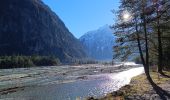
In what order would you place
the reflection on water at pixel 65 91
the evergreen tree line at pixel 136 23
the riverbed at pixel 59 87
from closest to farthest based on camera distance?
the evergreen tree line at pixel 136 23 → the reflection on water at pixel 65 91 → the riverbed at pixel 59 87

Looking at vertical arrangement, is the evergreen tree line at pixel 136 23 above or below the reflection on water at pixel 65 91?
above

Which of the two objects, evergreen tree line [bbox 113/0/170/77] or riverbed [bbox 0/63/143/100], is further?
riverbed [bbox 0/63/143/100]

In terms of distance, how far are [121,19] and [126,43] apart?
3749mm

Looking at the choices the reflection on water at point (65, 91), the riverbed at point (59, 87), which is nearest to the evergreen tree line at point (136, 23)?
the riverbed at point (59, 87)

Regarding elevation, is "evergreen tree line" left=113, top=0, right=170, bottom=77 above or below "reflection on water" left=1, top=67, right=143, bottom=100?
above

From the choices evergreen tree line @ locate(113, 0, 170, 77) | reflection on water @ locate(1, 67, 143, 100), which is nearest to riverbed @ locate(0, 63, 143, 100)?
reflection on water @ locate(1, 67, 143, 100)

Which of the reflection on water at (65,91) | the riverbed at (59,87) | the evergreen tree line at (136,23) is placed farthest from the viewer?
the riverbed at (59,87)

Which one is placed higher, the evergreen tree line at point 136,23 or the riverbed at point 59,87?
the evergreen tree line at point 136,23

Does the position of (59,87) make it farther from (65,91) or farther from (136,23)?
(136,23)

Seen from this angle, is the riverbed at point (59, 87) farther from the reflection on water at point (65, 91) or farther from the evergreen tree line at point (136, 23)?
the evergreen tree line at point (136, 23)

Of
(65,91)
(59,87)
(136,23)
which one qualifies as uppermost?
(136,23)

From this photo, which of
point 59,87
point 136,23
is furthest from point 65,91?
point 136,23

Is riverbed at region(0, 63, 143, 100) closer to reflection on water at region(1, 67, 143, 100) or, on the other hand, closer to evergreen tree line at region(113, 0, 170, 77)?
reflection on water at region(1, 67, 143, 100)

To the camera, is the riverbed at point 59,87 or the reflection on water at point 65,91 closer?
the reflection on water at point 65,91
